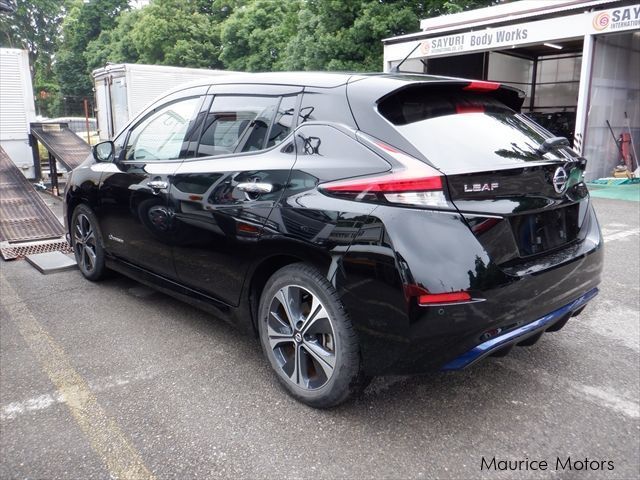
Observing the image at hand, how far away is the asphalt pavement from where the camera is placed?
2.46 metres

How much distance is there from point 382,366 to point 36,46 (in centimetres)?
6591

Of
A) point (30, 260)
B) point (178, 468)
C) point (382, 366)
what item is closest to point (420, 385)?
point (382, 366)

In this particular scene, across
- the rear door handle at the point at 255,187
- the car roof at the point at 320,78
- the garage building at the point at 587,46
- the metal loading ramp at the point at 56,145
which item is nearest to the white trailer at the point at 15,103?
the metal loading ramp at the point at 56,145

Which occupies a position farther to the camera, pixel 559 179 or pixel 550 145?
pixel 550 145

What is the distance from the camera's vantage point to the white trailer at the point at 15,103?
35.6 feet

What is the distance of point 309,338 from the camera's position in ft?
9.33

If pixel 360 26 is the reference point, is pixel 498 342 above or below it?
below

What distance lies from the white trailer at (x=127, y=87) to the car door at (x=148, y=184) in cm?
1077

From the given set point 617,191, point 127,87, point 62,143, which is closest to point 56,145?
point 62,143

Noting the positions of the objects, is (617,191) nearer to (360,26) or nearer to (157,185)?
(157,185)

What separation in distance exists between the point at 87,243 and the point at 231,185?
248cm

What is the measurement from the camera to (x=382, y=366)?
253 centimetres

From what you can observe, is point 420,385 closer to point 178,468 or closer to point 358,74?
point 178,468

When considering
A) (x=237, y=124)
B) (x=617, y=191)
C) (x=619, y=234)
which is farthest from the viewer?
(x=617, y=191)
